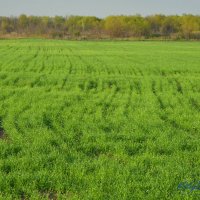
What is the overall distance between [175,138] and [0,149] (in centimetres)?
485

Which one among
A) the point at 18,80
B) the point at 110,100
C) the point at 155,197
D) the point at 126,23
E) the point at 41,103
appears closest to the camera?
the point at 155,197

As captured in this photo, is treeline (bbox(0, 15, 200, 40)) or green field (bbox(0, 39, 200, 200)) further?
treeline (bbox(0, 15, 200, 40))

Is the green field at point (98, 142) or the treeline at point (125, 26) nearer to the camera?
the green field at point (98, 142)

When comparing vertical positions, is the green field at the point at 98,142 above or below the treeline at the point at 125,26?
below

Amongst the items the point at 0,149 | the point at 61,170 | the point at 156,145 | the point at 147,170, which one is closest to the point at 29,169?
the point at 61,170

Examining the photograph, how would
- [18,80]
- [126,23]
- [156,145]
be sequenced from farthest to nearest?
1. [126,23]
2. [18,80]
3. [156,145]

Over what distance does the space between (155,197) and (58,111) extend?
290 inches

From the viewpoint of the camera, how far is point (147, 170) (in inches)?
324

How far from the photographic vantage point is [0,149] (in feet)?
30.4

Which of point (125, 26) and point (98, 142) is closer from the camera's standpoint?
point (98, 142)

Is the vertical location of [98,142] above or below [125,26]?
below

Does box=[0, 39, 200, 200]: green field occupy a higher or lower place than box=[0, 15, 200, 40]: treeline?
lower

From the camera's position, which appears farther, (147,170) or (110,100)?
(110,100)

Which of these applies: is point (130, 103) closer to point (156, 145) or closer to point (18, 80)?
point (156, 145)
